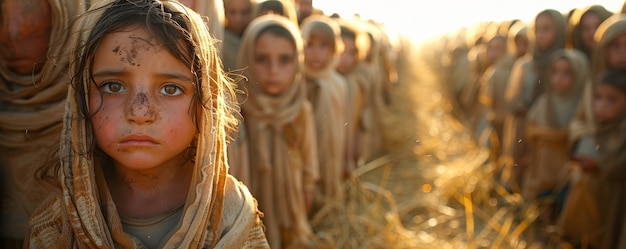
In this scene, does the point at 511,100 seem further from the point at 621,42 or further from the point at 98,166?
the point at 98,166

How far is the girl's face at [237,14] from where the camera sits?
4738 mm

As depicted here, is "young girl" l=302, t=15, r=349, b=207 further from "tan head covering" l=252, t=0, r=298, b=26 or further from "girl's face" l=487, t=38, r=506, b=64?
"girl's face" l=487, t=38, r=506, b=64

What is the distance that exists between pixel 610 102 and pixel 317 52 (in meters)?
2.46

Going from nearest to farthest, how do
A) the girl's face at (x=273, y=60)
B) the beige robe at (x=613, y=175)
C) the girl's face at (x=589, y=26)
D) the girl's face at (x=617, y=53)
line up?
the girl's face at (x=273, y=60)
the beige robe at (x=613, y=175)
the girl's face at (x=617, y=53)
the girl's face at (x=589, y=26)

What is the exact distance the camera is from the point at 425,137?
1145 centimetres

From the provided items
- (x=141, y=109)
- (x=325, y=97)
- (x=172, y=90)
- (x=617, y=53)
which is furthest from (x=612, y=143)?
(x=141, y=109)

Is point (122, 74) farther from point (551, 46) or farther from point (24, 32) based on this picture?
point (551, 46)

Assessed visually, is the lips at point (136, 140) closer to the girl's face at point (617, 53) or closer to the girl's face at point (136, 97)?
the girl's face at point (136, 97)

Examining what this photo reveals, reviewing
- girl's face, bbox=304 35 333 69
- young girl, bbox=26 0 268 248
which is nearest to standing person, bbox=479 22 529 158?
girl's face, bbox=304 35 333 69

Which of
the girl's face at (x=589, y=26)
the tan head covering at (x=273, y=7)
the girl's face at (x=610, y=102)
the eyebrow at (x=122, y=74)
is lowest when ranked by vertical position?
the girl's face at (x=610, y=102)

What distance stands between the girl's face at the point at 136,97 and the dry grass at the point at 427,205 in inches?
128

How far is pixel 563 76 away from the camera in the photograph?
6168 mm

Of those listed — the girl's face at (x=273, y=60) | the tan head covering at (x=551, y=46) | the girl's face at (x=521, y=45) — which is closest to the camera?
the girl's face at (x=273, y=60)

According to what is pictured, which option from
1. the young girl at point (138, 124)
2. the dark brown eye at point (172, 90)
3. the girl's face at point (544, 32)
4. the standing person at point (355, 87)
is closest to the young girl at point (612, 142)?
the girl's face at point (544, 32)
